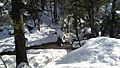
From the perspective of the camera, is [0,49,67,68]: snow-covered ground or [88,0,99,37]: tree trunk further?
[88,0,99,37]: tree trunk

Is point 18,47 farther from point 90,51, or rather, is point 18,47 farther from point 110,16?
point 110,16

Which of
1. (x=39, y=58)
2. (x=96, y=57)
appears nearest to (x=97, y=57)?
(x=96, y=57)

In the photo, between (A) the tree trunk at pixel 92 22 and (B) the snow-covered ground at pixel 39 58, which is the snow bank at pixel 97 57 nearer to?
(B) the snow-covered ground at pixel 39 58

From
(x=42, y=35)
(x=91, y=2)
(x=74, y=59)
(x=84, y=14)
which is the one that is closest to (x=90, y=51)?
(x=74, y=59)

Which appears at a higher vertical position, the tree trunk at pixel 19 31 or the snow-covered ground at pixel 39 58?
the tree trunk at pixel 19 31

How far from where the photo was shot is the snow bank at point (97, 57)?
763 centimetres

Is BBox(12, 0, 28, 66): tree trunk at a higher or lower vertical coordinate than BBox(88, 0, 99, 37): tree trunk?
higher

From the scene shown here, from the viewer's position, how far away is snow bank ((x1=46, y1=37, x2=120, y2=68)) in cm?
763

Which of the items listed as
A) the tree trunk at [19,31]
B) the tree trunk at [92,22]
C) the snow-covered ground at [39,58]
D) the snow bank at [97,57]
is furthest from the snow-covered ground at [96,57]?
the tree trunk at [92,22]

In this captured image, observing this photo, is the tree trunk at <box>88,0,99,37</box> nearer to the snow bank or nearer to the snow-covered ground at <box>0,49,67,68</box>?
the snow-covered ground at <box>0,49,67,68</box>

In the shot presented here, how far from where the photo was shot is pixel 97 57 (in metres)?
8.18

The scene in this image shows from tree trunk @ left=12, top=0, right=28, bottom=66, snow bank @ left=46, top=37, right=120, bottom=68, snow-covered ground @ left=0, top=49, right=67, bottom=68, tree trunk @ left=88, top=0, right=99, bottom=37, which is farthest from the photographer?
tree trunk @ left=88, top=0, right=99, bottom=37

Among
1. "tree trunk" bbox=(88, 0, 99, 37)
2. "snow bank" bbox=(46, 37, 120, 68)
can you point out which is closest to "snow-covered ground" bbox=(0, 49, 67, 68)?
"snow bank" bbox=(46, 37, 120, 68)

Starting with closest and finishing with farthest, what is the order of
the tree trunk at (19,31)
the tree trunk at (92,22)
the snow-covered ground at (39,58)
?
1. the tree trunk at (19,31)
2. the snow-covered ground at (39,58)
3. the tree trunk at (92,22)
